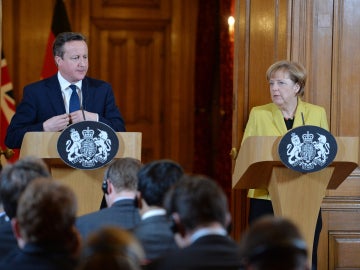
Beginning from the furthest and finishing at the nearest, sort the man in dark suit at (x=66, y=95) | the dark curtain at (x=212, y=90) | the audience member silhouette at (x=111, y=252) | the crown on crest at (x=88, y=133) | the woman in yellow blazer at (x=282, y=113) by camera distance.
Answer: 1. the dark curtain at (x=212, y=90)
2. the woman in yellow blazer at (x=282, y=113)
3. the man in dark suit at (x=66, y=95)
4. the crown on crest at (x=88, y=133)
5. the audience member silhouette at (x=111, y=252)

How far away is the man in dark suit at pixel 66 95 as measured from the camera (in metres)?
4.90

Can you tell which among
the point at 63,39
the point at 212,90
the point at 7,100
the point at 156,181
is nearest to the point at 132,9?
the point at 212,90

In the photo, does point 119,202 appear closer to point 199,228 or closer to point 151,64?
point 199,228

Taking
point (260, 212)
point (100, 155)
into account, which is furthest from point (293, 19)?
point (100, 155)

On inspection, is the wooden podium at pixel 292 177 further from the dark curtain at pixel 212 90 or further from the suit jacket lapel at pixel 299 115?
the dark curtain at pixel 212 90

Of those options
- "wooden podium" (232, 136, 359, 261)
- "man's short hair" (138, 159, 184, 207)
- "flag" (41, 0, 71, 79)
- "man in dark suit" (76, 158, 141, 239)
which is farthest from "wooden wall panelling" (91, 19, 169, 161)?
"man's short hair" (138, 159, 184, 207)

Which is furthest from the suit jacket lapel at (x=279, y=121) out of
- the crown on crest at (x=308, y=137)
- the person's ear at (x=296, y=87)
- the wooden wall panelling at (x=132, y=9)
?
the wooden wall panelling at (x=132, y=9)

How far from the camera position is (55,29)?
8453 millimetres

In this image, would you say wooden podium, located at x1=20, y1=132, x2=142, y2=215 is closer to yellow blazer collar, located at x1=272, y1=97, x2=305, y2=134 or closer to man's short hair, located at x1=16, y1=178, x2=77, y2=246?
yellow blazer collar, located at x1=272, y1=97, x2=305, y2=134

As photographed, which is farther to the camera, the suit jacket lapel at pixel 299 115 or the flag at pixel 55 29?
the flag at pixel 55 29

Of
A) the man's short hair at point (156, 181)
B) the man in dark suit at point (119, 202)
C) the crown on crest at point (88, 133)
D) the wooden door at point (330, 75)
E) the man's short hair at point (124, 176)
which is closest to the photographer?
the man's short hair at point (156, 181)

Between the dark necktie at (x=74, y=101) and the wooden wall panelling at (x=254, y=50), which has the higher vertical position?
the wooden wall panelling at (x=254, y=50)

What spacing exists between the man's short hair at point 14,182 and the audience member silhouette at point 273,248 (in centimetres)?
108

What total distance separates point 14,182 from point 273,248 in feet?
A: 3.94
